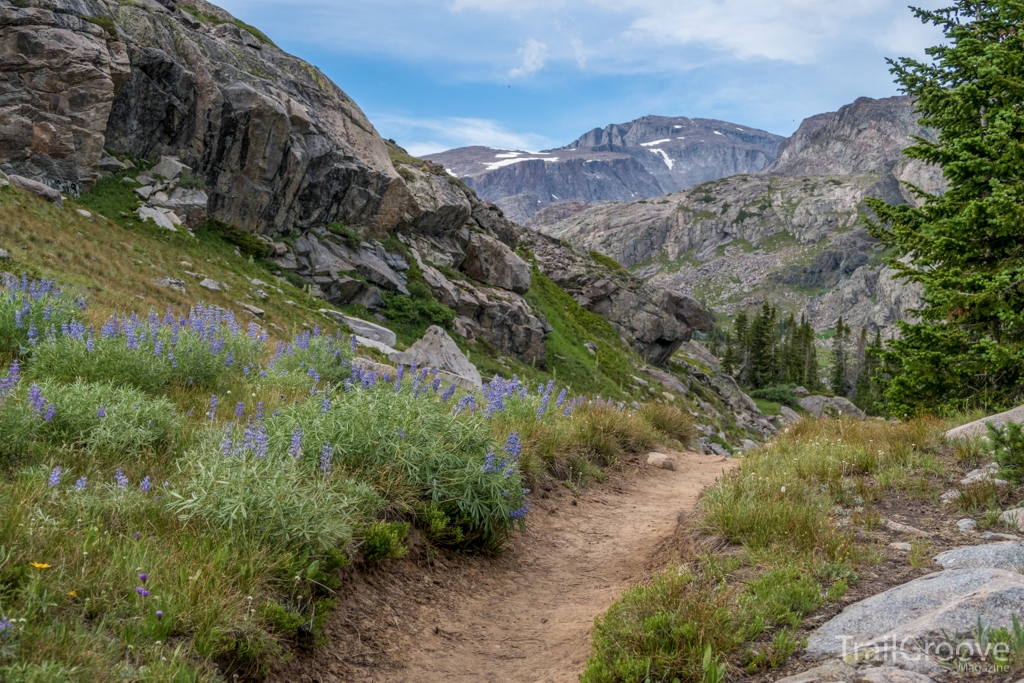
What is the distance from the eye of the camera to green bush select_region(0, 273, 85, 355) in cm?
798

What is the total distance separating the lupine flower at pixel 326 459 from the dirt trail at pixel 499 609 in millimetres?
895

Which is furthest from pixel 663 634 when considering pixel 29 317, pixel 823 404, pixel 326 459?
pixel 823 404

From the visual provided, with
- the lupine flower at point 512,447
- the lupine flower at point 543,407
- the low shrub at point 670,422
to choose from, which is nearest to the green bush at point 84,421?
the lupine flower at point 512,447

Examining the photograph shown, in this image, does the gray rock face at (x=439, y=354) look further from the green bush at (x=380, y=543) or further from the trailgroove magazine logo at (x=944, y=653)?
the trailgroove magazine logo at (x=944, y=653)

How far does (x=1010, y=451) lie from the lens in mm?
5941

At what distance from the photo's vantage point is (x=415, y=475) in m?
5.66

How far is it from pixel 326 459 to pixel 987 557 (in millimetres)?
4755

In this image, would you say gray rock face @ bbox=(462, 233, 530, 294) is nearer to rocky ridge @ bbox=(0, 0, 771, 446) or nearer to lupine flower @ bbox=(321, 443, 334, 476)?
rocky ridge @ bbox=(0, 0, 771, 446)

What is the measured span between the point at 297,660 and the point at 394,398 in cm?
302

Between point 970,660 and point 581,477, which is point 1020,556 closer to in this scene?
point 970,660

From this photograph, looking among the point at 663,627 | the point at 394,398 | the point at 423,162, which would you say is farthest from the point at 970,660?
the point at 423,162

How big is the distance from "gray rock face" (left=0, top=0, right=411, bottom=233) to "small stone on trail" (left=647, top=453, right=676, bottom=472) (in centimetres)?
2252

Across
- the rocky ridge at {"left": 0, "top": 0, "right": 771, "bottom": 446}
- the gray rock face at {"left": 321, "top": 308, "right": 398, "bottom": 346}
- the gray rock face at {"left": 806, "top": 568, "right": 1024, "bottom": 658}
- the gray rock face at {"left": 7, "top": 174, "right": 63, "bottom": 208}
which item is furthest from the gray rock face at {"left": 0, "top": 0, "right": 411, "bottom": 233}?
the gray rock face at {"left": 806, "top": 568, "right": 1024, "bottom": 658}

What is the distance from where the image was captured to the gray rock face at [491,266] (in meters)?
35.3
